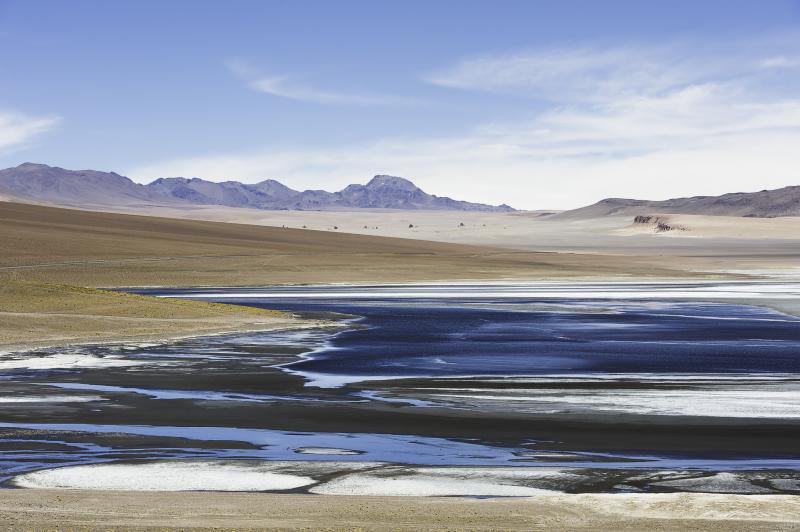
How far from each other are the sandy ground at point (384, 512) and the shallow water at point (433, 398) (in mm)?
2199

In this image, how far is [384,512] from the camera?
12.6 metres

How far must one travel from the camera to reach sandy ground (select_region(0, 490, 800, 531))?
11.9 m

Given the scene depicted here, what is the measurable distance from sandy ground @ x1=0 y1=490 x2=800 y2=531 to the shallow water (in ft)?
7.21

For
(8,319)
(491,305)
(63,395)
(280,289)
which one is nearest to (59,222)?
(280,289)

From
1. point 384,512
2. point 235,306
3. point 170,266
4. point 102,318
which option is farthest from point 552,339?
point 170,266

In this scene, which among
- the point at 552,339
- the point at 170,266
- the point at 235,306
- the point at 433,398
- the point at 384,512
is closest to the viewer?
the point at 384,512

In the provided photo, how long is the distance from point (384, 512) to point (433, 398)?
9725 mm

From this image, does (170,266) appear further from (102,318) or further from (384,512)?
(384,512)

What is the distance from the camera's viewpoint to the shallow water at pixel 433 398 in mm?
16609

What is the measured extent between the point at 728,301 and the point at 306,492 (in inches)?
1764

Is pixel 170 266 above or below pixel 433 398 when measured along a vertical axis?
below

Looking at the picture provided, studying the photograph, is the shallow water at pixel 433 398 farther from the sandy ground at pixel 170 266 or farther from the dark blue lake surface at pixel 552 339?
the sandy ground at pixel 170 266

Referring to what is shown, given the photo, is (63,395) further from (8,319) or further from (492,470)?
(8,319)

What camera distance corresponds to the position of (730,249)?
529 ft
